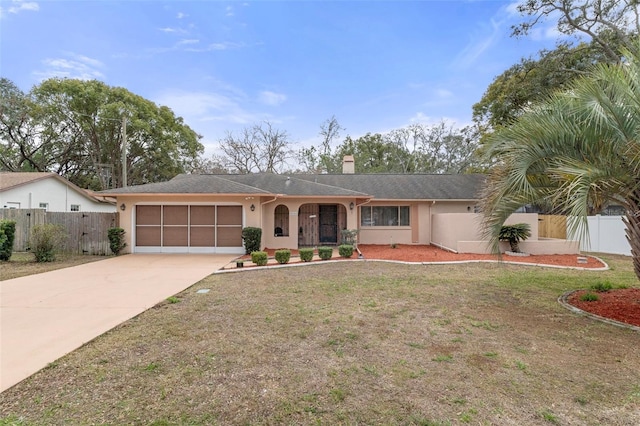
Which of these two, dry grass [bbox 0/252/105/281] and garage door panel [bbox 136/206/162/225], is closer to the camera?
dry grass [bbox 0/252/105/281]

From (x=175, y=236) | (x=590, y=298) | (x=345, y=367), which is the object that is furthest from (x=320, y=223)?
(x=345, y=367)

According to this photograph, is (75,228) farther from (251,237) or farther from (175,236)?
(251,237)

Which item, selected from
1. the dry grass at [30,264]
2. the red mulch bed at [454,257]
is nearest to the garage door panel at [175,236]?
the dry grass at [30,264]

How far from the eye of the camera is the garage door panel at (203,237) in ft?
45.6

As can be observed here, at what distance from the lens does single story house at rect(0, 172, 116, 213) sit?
60.5ft

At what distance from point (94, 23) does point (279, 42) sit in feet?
25.7

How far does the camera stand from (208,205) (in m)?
13.8

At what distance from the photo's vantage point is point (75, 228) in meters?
13.4

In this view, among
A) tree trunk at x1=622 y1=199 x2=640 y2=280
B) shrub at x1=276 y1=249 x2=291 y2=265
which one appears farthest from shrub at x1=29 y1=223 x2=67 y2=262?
tree trunk at x1=622 y1=199 x2=640 y2=280

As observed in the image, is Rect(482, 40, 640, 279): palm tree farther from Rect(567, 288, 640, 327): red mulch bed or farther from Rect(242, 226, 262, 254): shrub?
Rect(242, 226, 262, 254): shrub

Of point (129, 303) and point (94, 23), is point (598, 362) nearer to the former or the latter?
point (129, 303)

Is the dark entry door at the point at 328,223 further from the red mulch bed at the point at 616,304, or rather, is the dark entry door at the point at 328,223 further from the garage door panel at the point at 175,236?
the red mulch bed at the point at 616,304

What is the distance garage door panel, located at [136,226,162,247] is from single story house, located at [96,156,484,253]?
0.15 feet

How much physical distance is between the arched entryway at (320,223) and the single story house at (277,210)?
53 millimetres
